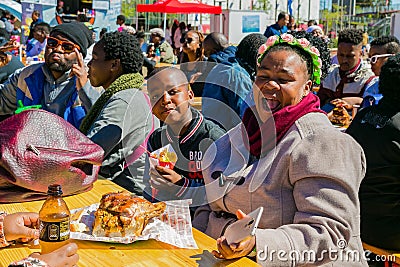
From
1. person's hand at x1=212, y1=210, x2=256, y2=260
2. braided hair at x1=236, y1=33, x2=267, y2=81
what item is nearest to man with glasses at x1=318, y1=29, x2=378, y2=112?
braided hair at x1=236, y1=33, x2=267, y2=81

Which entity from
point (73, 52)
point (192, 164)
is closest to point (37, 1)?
point (73, 52)

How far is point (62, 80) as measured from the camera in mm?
3850

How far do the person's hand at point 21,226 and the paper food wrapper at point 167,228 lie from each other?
0.52ft

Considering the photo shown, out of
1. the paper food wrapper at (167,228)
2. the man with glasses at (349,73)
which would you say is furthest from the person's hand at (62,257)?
the man with glasses at (349,73)

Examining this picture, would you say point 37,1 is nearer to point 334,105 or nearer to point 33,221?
point 334,105

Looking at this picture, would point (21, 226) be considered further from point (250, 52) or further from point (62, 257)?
point (250, 52)

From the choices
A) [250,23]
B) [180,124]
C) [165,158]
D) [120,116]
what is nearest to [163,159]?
[165,158]

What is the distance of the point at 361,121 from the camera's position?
9.36ft

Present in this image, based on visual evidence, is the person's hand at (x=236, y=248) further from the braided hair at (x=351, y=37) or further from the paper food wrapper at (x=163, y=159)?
the braided hair at (x=351, y=37)

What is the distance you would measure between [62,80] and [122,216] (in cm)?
222

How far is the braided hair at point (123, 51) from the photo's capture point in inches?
132

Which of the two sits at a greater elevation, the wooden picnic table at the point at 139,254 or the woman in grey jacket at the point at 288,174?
the woman in grey jacket at the point at 288,174

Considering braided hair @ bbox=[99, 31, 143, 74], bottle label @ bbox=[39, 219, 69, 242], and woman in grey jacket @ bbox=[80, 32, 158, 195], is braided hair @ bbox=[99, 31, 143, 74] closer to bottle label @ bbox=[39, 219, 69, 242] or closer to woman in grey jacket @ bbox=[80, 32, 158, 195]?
woman in grey jacket @ bbox=[80, 32, 158, 195]

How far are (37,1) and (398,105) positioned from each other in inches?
472
